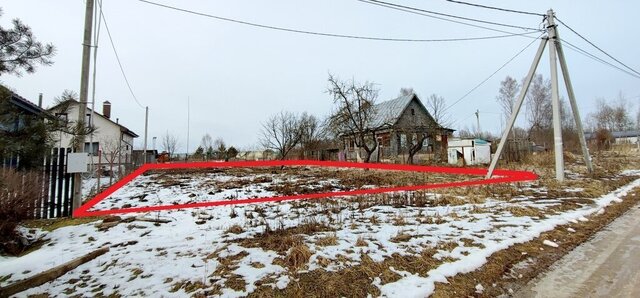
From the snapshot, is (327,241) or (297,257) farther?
(327,241)

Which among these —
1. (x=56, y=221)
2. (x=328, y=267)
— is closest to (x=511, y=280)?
(x=328, y=267)

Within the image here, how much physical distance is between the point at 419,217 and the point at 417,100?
2915 cm

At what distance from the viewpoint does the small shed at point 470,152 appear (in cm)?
2338

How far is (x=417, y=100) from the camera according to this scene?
109ft

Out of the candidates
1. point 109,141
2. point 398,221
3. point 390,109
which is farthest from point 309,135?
point 398,221

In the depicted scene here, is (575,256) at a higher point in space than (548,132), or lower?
lower

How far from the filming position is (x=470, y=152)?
23609 millimetres

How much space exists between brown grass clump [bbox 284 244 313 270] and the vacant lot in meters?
0.01

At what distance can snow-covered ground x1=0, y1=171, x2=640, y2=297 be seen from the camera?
3471 millimetres

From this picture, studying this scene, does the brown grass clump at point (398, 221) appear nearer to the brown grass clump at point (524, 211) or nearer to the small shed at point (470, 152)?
the brown grass clump at point (524, 211)

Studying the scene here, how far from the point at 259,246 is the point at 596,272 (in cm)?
452

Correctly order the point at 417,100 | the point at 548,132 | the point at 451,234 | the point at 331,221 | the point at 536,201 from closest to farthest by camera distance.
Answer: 1. the point at 451,234
2. the point at 331,221
3. the point at 536,201
4. the point at 417,100
5. the point at 548,132

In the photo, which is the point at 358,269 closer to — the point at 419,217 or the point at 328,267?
the point at 328,267

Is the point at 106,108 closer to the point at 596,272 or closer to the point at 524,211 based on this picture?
the point at 524,211
